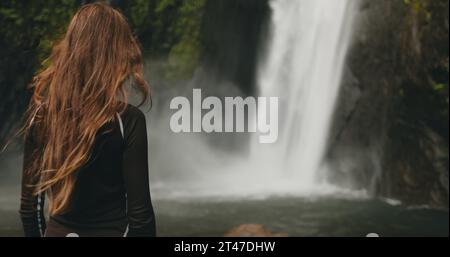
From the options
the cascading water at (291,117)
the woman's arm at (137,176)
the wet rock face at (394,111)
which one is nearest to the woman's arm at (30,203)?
the woman's arm at (137,176)

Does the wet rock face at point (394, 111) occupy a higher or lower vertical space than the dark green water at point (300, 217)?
higher

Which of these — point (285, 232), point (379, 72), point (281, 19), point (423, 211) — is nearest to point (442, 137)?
point (423, 211)

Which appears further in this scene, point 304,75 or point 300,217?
point 304,75

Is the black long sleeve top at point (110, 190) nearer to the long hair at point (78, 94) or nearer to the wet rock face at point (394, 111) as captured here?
the long hair at point (78, 94)

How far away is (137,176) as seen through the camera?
91.3 inches

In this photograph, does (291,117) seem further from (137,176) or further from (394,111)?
(137,176)

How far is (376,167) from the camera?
11367 millimetres

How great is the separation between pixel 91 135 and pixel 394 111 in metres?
9.14

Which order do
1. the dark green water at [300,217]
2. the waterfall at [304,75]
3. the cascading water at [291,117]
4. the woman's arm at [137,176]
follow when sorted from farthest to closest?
the waterfall at [304,75] → the cascading water at [291,117] → the dark green water at [300,217] → the woman's arm at [137,176]

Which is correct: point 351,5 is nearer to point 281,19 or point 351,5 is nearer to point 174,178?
point 281,19

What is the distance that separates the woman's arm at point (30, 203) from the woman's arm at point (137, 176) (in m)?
0.31

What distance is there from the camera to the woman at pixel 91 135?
2309 mm

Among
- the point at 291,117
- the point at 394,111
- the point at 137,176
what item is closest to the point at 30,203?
the point at 137,176

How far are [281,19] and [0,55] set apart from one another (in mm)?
5487
